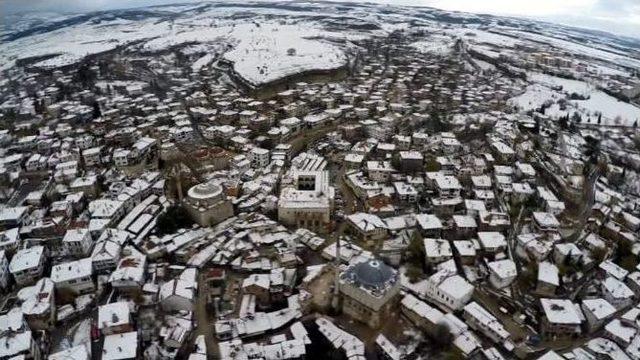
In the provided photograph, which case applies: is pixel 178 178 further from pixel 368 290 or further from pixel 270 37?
pixel 270 37

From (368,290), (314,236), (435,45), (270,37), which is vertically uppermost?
(368,290)

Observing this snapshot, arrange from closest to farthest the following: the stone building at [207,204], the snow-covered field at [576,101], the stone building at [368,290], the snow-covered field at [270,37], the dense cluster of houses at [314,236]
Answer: the dense cluster of houses at [314,236]
the stone building at [368,290]
the stone building at [207,204]
the snow-covered field at [576,101]
the snow-covered field at [270,37]

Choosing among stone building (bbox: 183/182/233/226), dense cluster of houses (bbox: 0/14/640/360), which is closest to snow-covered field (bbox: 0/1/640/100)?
dense cluster of houses (bbox: 0/14/640/360)

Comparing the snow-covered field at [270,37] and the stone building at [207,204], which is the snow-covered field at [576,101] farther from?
the stone building at [207,204]

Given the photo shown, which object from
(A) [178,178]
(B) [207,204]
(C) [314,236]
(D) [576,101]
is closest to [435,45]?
(D) [576,101]

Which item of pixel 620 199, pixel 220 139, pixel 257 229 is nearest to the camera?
pixel 257 229

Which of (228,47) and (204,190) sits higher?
(204,190)

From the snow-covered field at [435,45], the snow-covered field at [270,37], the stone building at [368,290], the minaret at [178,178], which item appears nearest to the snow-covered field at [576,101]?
the snow-covered field at [270,37]

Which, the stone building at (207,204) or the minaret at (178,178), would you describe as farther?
the minaret at (178,178)

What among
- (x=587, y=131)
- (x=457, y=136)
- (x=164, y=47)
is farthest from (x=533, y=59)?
(x=164, y=47)

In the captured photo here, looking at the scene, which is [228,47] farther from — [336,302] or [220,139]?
[336,302]

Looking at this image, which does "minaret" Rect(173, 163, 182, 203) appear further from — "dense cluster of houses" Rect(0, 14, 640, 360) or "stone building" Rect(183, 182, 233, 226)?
"stone building" Rect(183, 182, 233, 226)
